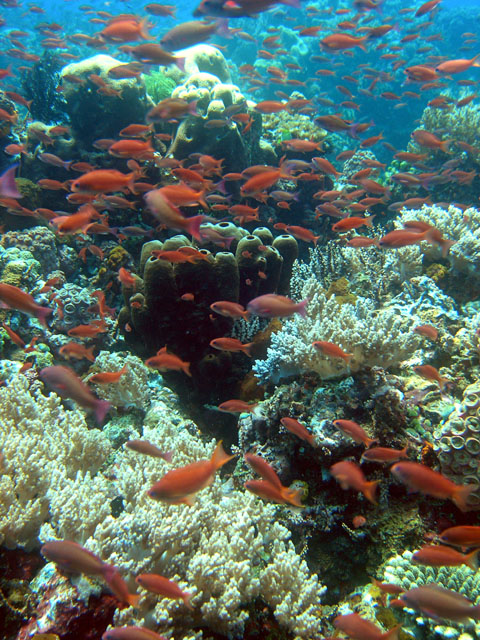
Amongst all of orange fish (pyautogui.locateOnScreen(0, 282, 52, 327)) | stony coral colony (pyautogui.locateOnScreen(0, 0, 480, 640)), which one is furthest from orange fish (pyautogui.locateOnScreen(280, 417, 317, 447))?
orange fish (pyautogui.locateOnScreen(0, 282, 52, 327))

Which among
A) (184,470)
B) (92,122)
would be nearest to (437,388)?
(184,470)

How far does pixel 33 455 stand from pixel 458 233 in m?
7.70

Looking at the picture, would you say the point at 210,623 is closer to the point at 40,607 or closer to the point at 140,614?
the point at 140,614

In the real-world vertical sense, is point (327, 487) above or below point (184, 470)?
below

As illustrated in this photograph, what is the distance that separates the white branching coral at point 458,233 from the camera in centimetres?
591

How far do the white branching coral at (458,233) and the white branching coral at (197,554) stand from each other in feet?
17.9

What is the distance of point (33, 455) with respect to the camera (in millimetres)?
3014

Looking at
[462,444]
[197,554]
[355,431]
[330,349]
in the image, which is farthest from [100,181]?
[462,444]

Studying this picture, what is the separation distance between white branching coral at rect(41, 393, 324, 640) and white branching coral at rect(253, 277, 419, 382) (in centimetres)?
148

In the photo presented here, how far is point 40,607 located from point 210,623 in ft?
3.79

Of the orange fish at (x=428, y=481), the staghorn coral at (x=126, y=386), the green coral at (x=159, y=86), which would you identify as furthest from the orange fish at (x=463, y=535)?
the green coral at (x=159, y=86)

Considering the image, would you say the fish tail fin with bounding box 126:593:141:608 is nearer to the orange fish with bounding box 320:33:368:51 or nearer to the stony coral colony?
the stony coral colony

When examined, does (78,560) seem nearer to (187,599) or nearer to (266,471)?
(187,599)

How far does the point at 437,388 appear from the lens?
372 cm
